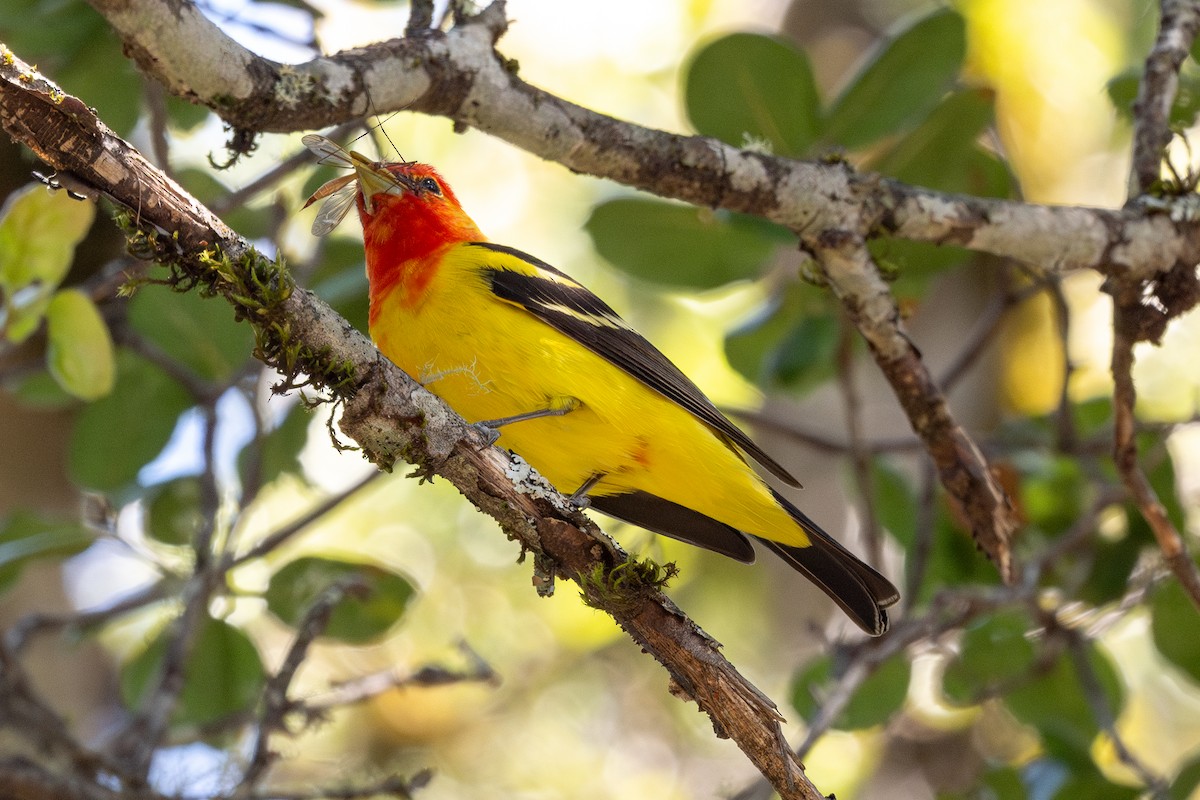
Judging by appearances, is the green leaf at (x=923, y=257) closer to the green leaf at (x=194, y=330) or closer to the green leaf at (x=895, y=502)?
the green leaf at (x=895, y=502)

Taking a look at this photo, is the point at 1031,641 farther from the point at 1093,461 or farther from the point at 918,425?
the point at 918,425

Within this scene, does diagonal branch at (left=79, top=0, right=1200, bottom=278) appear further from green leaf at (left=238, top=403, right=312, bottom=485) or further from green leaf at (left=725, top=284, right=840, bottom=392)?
green leaf at (left=238, top=403, right=312, bottom=485)

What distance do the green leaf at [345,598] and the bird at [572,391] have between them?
0.88 metres

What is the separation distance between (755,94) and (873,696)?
245cm

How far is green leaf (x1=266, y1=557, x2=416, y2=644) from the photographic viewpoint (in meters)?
4.17

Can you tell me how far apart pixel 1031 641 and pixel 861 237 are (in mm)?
2031

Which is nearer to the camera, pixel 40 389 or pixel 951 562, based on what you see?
pixel 40 389

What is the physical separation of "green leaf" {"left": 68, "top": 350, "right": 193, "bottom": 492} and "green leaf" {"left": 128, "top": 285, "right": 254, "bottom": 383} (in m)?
0.34

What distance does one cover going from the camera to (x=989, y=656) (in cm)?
441

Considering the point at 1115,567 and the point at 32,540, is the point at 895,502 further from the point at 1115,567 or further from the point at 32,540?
the point at 32,540

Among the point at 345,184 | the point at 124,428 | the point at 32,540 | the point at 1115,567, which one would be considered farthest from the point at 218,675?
the point at 1115,567

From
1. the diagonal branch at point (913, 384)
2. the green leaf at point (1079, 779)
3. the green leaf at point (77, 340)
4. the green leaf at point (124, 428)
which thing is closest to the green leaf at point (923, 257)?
the diagonal branch at point (913, 384)

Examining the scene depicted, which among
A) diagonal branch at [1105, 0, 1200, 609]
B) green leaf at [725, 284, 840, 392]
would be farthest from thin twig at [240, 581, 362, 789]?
diagonal branch at [1105, 0, 1200, 609]

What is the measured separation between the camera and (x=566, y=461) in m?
3.68
